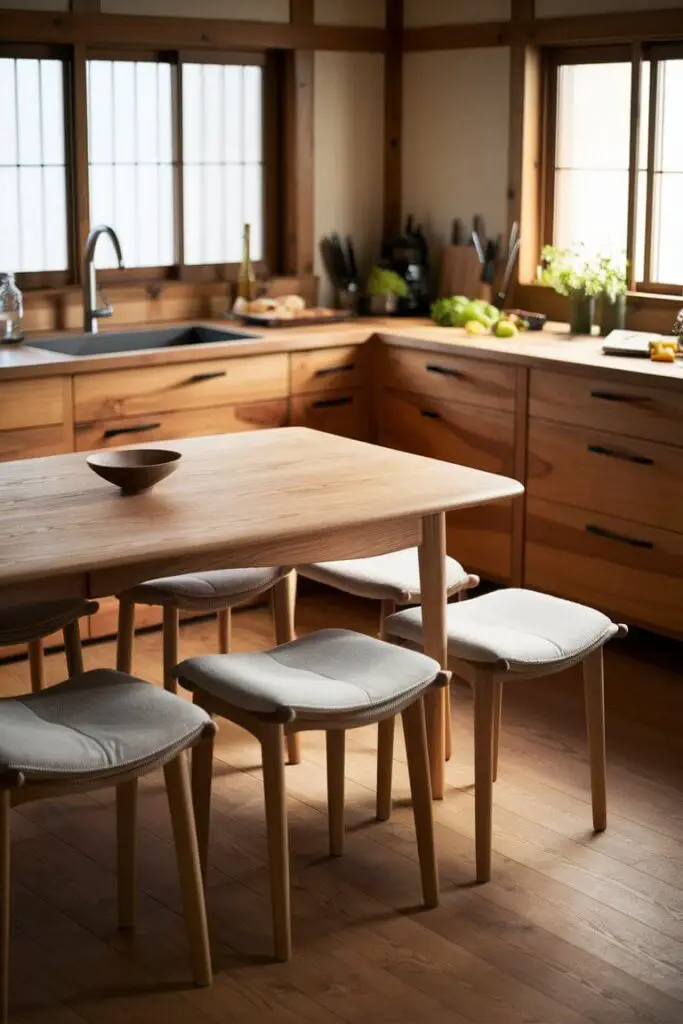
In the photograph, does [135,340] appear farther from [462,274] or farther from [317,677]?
[317,677]

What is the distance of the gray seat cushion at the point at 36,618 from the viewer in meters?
3.26

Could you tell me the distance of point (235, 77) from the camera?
5.38 m

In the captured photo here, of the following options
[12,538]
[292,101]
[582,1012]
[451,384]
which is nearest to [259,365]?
[451,384]

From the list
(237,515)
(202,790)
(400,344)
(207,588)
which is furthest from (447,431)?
(202,790)

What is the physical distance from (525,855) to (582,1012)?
62 centimetres

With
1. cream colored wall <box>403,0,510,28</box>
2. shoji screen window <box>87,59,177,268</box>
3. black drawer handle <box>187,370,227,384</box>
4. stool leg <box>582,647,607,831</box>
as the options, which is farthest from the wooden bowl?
cream colored wall <box>403,0,510,28</box>

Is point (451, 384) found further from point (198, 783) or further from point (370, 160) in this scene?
point (198, 783)

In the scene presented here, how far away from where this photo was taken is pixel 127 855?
2.89 meters

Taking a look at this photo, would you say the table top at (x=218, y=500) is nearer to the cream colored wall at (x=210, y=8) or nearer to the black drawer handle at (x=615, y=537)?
the black drawer handle at (x=615, y=537)

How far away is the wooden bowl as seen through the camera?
2996mm

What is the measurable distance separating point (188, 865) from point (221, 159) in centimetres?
337

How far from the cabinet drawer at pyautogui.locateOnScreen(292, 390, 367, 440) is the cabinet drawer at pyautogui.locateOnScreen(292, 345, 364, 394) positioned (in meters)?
0.03

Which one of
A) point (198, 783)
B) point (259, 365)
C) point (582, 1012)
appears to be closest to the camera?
point (582, 1012)

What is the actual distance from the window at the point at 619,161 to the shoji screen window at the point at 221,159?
108cm
